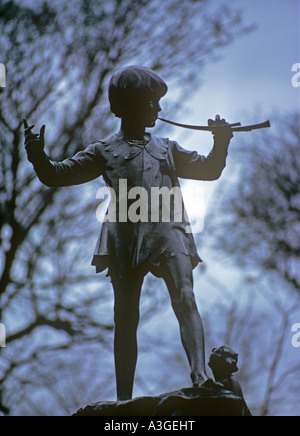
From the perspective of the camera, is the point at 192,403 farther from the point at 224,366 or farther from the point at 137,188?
the point at 137,188

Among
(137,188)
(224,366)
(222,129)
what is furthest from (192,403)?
(222,129)

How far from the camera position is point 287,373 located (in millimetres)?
13938

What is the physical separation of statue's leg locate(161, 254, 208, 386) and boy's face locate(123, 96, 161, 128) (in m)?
1.08

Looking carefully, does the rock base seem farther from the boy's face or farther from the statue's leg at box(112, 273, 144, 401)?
the boy's face

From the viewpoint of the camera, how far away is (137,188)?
6.22m

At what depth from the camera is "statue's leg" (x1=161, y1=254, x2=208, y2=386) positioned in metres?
5.62

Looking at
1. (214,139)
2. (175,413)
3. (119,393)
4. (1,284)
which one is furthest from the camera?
(1,284)

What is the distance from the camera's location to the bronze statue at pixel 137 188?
5.95 meters

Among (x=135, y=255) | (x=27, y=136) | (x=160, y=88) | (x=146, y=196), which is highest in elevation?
(x=160, y=88)

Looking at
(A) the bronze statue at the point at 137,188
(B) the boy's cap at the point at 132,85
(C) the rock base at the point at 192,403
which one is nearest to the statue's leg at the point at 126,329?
(A) the bronze statue at the point at 137,188

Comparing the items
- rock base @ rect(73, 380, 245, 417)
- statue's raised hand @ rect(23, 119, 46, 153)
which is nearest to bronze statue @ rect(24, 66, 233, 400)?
statue's raised hand @ rect(23, 119, 46, 153)
